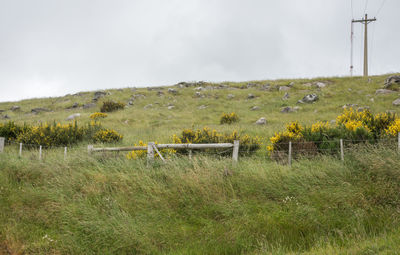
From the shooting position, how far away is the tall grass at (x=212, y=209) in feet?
15.2

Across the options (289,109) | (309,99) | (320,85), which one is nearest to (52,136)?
(289,109)

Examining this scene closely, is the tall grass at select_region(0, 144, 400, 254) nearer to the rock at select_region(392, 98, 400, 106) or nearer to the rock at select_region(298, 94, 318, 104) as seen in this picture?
the rock at select_region(392, 98, 400, 106)

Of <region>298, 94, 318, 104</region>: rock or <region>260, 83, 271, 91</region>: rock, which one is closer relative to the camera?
<region>298, 94, 318, 104</region>: rock

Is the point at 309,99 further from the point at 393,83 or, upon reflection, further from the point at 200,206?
the point at 200,206

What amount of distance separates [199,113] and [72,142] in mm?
11231

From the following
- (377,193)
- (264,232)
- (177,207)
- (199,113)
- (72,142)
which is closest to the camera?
(264,232)

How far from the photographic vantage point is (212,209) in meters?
5.54

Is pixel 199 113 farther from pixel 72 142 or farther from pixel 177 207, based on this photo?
pixel 177 207

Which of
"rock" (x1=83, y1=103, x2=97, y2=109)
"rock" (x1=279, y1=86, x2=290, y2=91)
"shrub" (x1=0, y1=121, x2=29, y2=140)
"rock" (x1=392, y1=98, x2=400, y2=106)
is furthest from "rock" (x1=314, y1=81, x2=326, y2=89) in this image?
"shrub" (x1=0, y1=121, x2=29, y2=140)

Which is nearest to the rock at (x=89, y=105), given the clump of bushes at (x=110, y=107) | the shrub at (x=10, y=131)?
the clump of bushes at (x=110, y=107)

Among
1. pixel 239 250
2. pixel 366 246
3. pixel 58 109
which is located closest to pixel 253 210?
pixel 239 250

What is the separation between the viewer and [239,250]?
4562 millimetres

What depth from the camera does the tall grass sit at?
463cm

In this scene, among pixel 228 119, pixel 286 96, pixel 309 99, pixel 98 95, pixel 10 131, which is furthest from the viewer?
pixel 98 95
